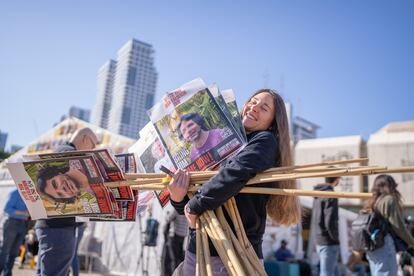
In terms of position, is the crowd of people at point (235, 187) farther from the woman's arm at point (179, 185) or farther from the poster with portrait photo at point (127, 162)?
the poster with portrait photo at point (127, 162)

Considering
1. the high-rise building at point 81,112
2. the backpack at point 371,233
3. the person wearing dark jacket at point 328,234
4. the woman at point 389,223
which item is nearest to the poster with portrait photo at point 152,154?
the woman at point 389,223

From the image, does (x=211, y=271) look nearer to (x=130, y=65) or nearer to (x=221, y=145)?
(x=221, y=145)

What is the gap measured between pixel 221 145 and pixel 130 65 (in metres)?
135

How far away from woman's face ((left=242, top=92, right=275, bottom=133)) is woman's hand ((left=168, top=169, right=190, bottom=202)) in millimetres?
412

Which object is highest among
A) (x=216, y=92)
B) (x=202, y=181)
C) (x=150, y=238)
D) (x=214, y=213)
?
(x=216, y=92)

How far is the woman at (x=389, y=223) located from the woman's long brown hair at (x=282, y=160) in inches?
72.5

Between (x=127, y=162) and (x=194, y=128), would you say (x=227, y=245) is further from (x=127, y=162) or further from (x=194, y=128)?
(x=127, y=162)

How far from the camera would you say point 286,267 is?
691cm

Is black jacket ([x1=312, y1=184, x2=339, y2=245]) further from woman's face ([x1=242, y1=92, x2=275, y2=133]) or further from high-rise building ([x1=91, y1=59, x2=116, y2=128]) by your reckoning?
high-rise building ([x1=91, y1=59, x2=116, y2=128])

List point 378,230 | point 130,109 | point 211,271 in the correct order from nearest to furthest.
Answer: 1. point 211,271
2. point 378,230
3. point 130,109

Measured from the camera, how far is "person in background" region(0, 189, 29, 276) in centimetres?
423

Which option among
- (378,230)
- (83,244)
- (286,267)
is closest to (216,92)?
(378,230)

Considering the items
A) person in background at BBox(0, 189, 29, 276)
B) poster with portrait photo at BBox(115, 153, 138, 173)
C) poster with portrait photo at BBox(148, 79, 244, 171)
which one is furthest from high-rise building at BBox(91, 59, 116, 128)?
poster with portrait photo at BBox(148, 79, 244, 171)

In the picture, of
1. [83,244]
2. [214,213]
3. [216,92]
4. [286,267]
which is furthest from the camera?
[83,244]
